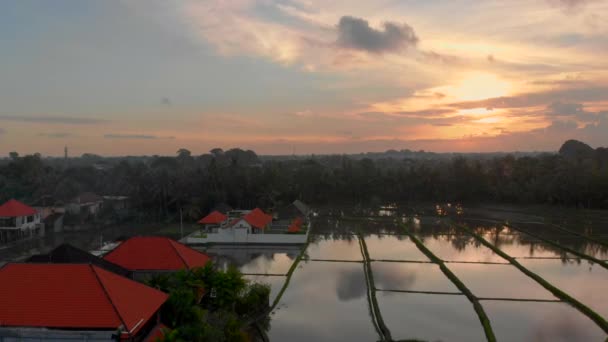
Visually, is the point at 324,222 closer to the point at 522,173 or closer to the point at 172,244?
the point at 172,244

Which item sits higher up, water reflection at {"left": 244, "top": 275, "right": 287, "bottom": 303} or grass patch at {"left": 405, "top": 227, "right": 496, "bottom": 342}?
grass patch at {"left": 405, "top": 227, "right": 496, "bottom": 342}

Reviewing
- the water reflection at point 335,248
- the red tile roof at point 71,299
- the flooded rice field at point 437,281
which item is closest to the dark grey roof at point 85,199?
the flooded rice field at point 437,281

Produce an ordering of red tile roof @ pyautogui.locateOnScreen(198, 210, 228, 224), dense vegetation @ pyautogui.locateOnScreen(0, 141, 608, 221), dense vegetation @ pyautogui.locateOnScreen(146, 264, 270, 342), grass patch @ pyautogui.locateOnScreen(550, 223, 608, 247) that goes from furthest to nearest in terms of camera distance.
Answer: dense vegetation @ pyautogui.locateOnScreen(0, 141, 608, 221) < red tile roof @ pyautogui.locateOnScreen(198, 210, 228, 224) < grass patch @ pyautogui.locateOnScreen(550, 223, 608, 247) < dense vegetation @ pyautogui.locateOnScreen(146, 264, 270, 342)

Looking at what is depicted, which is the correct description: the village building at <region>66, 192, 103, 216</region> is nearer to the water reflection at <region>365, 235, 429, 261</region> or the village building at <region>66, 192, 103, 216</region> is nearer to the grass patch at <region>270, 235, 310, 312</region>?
the grass patch at <region>270, 235, 310, 312</region>

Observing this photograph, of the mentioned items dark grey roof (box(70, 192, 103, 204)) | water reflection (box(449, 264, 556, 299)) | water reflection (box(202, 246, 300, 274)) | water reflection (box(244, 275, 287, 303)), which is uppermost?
dark grey roof (box(70, 192, 103, 204))

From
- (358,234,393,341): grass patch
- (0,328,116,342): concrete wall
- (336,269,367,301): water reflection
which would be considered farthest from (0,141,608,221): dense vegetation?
(0,328,116,342): concrete wall

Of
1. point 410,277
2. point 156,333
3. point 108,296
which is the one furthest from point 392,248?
point 108,296
